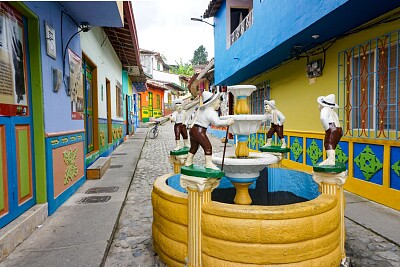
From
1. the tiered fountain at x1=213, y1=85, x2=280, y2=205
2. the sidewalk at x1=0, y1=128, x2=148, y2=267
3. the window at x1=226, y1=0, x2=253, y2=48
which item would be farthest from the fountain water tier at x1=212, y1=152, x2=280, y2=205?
the window at x1=226, y1=0, x2=253, y2=48

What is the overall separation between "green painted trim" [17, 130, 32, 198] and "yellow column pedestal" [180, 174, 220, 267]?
2.28 meters

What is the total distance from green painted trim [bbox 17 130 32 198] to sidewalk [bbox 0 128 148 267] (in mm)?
535

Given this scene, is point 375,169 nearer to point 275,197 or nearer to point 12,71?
point 275,197

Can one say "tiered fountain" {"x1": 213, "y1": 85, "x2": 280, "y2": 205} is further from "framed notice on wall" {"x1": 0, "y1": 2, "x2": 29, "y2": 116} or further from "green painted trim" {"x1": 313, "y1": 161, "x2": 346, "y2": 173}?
"framed notice on wall" {"x1": 0, "y1": 2, "x2": 29, "y2": 116}

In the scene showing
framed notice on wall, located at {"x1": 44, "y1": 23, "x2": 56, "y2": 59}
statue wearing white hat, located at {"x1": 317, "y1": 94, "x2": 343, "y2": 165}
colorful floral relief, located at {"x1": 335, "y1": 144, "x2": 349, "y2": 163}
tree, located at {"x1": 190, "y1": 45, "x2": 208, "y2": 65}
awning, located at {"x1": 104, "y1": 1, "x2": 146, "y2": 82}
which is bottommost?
colorful floral relief, located at {"x1": 335, "y1": 144, "x2": 349, "y2": 163}

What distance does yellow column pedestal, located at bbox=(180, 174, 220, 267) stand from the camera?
2.30 meters

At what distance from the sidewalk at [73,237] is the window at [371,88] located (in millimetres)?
4400

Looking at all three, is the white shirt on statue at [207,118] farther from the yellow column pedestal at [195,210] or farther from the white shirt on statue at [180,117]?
the white shirt on statue at [180,117]

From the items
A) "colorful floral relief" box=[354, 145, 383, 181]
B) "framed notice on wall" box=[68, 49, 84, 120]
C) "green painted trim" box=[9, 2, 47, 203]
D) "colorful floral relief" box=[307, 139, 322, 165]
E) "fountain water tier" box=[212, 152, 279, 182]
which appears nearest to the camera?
"fountain water tier" box=[212, 152, 279, 182]

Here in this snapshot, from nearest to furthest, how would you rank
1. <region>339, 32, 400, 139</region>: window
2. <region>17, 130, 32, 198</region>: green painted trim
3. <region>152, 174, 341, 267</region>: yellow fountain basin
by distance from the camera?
1. <region>152, 174, 341, 267</region>: yellow fountain basin
2. <region>17, 130, 32, 198</region>: green painted trim
3. <region>339, 32, 400, 139</region>: window

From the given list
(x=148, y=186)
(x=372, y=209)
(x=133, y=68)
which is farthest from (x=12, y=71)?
(x=133, y=68)

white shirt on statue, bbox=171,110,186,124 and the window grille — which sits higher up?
the window grille

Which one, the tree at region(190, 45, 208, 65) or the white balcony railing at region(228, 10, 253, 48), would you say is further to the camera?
the tree at region(190, 45, 208, 65)

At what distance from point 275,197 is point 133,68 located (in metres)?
12.3
